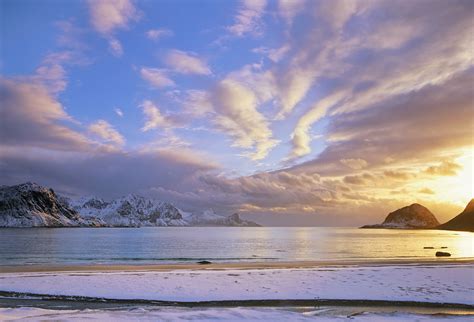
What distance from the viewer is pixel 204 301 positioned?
23.3m

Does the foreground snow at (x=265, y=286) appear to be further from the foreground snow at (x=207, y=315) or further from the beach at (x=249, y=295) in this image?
the foreground snow at (x=207, y=315)

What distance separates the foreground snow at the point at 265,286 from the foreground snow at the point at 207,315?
3.99 metres

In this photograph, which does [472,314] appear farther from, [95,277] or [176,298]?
[95,277]

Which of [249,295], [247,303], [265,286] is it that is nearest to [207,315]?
[247,303]

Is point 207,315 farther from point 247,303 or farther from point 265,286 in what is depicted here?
point 265,286

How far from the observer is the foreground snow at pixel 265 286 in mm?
24609

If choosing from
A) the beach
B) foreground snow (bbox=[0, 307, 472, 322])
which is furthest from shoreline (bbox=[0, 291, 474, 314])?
foreground snow (bbox=[0, 307, 472, 322])

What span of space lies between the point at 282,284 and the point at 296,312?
775 cm

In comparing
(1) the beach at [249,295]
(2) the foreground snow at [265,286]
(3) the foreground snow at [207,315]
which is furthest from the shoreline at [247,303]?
(3) the foreground snow at [207,315]

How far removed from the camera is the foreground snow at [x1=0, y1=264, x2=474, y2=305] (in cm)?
2461

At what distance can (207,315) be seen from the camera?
18766mm

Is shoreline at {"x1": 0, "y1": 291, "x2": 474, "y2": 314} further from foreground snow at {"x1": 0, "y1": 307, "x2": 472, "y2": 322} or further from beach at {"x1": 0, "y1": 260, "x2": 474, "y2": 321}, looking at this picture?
foreground snow at {"x1": 0, "y1": 307, "x2": 472, "y2": 322}

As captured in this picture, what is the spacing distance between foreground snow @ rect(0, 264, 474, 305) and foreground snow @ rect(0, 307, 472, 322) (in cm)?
399

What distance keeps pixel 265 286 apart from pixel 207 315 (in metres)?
9.44
